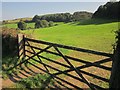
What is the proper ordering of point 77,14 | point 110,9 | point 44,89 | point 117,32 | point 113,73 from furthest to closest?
1. point 77,14
2. point 110,9
3. point 44,89
4. point 113,73
5. point 117,32

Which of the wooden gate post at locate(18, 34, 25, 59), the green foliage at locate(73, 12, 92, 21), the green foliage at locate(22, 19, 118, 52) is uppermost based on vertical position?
the green foliage at locate(73, 12, 92, 21)

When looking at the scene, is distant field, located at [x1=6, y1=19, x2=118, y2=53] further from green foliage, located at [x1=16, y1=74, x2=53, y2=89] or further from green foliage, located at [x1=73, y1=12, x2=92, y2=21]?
green foliage, located at [x1=73, y1=12, x2=92, y2=21]

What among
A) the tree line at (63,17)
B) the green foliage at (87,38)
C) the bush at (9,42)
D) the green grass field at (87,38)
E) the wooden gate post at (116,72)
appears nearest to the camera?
the wooden gate post at (116,72)

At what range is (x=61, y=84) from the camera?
344 inches

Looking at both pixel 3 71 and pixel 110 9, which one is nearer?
pixel 3 71

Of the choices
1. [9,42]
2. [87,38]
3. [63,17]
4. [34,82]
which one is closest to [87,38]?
[87,38]

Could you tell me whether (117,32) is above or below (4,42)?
above

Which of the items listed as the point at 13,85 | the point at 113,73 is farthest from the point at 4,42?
the point at 113,73

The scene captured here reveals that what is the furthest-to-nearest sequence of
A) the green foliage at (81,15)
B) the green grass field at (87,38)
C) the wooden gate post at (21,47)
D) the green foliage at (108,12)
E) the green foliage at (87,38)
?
the green foliage at (81,15), the green foliage at (108,12), the green foliage at (87,38), the green grass field at (87,38), the wooden gate post at (21,47)

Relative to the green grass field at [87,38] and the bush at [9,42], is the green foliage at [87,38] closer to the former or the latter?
the green grass field at [87,38]

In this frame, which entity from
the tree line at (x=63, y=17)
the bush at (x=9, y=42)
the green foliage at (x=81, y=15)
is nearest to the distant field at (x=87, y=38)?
the bush at (x=9, y=42)

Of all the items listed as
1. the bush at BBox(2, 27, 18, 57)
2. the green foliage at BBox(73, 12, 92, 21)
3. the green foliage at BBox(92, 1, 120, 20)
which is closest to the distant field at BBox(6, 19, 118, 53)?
the bush at BBox(2, 27, 18, 57)

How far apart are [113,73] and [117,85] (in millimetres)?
390

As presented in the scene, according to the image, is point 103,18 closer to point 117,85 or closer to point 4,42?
point 4,42
